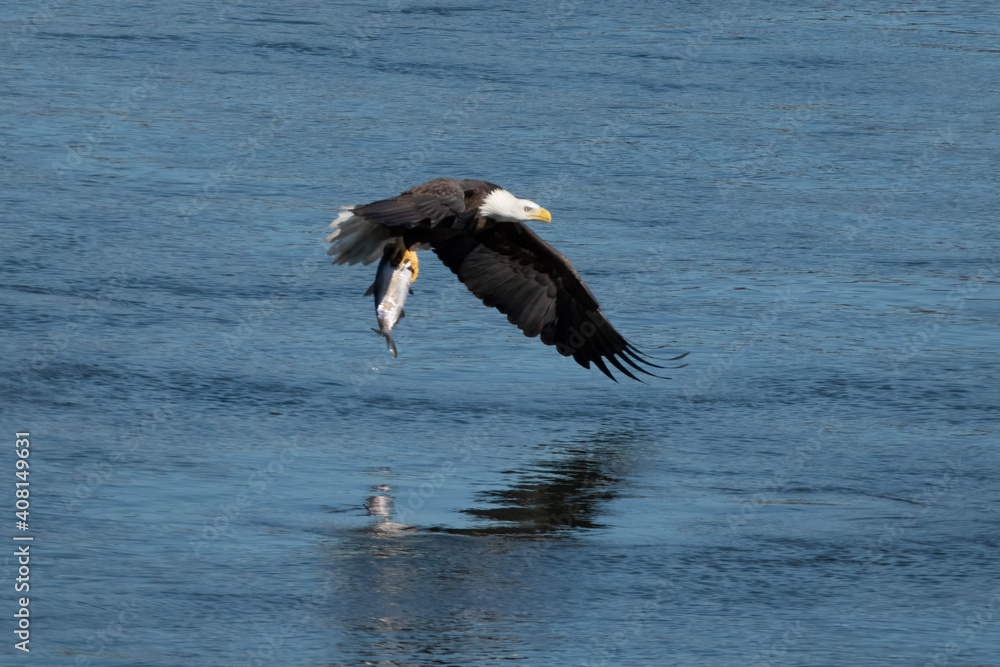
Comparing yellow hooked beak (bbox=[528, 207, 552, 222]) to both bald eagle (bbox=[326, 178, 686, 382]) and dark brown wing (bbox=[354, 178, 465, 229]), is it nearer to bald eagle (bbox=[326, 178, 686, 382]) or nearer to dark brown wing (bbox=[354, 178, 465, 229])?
bald eagle (bbox=[326, 178, 686, 382])

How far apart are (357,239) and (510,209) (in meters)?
0.81

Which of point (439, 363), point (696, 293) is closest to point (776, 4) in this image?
point (696, 293)

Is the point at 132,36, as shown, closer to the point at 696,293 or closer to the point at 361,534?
the point at 696,293

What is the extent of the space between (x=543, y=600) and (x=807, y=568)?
0.94 m

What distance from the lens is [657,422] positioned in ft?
24.0

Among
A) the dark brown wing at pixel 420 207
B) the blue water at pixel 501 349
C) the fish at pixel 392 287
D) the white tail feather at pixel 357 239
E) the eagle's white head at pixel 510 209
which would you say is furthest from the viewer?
the eagle's white head at pixel 510 209

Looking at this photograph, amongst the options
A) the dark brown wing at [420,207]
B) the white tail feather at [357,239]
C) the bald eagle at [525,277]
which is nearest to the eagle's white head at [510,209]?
the bald eagle at [525,277]

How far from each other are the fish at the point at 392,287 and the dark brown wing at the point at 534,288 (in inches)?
49.9

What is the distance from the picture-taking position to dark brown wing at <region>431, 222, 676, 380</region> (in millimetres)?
7930

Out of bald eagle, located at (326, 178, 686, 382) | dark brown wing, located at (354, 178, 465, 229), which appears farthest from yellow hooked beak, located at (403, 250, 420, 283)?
bald eagle, located at (326, 178, 686, 382)

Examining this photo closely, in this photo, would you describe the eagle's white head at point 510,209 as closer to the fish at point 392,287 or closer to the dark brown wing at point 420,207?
the dark brown wing at point 420,207

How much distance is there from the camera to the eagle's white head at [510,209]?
7.52 m

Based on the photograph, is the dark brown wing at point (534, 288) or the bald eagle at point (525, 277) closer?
the bald eagle at point (525, 277)

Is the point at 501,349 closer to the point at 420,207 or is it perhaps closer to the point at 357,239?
the point at 357,239
